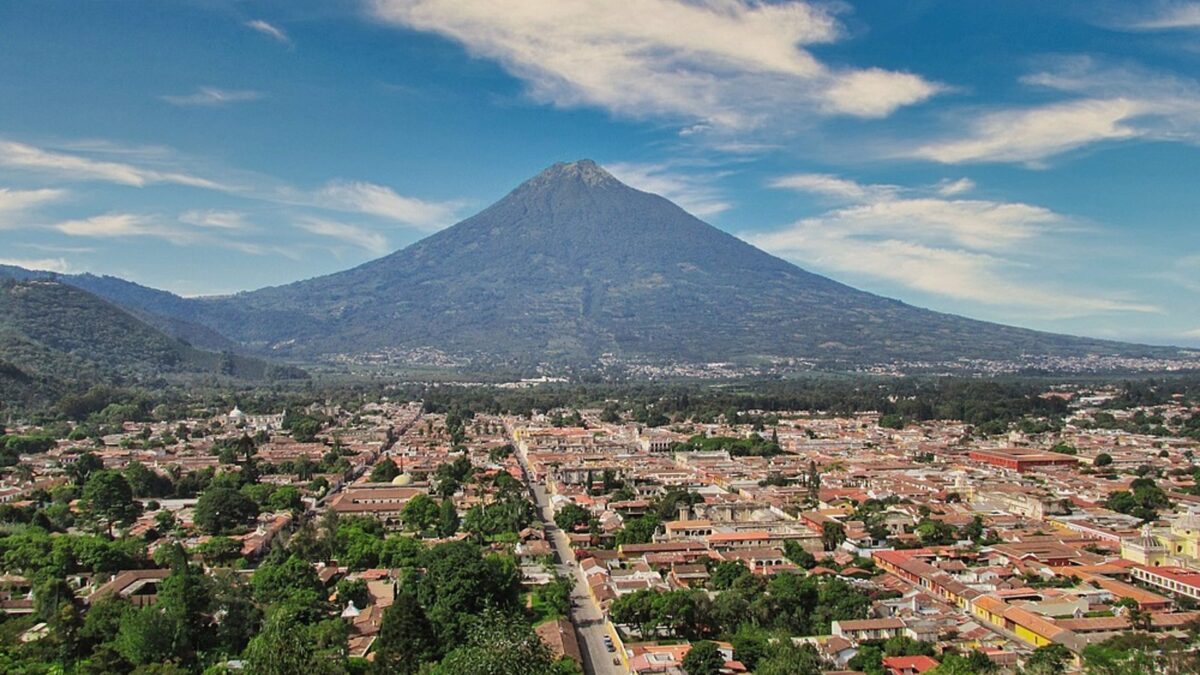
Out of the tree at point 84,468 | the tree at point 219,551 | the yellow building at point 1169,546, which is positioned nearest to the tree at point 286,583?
the tree at point 219,551

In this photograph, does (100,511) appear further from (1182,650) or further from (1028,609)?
(1182,650)

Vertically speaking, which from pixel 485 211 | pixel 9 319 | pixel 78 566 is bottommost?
pixel 78 566

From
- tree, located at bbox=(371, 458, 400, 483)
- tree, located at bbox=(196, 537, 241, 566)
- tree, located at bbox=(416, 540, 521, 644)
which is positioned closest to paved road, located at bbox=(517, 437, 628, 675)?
tree, located at bbox=(416, 540, 521, 644)

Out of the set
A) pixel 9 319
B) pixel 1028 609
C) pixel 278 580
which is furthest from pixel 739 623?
pixel 9 319

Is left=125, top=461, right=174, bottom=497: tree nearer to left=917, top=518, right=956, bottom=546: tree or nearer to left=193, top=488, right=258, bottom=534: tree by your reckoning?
left=193, top=488, right=258, bottom=534: tree

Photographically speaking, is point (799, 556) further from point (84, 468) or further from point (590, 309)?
point (590, 309)

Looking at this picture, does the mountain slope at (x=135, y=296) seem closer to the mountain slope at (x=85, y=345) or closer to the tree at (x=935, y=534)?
the mountain slope at (x=85, y=345)
